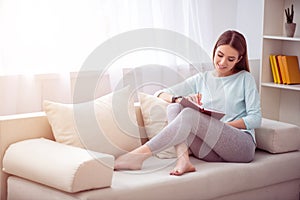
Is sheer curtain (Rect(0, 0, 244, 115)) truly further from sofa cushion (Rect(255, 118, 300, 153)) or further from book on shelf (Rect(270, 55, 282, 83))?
sofa cushion (Rect(255, 118, 300, 153))

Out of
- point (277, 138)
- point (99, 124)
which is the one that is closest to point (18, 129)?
point (99, 124)

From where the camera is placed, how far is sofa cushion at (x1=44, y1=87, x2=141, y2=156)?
3043mm

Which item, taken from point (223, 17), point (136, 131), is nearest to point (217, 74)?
point (136, 131)

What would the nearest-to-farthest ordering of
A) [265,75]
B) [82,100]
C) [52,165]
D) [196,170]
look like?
[52,165] < [196,170] < [82,100] < [265,75]

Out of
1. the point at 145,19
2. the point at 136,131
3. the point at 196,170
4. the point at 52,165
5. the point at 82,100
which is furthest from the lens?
the point at 145,19

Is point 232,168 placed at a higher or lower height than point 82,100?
lower

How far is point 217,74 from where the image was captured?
345cm

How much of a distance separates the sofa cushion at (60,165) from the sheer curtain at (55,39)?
26.4 inches

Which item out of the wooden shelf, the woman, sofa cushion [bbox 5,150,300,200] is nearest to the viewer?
sofa cushion [bbox 5,150,300,200]

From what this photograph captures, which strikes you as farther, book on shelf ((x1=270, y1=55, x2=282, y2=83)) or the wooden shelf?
book on shelf ((x1=270, y1=55, x2=282, y2=83))

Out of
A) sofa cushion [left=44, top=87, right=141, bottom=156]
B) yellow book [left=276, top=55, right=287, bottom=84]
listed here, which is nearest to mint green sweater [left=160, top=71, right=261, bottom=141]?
sofa cushion [left=44, top=87, right=141, bottom=156]

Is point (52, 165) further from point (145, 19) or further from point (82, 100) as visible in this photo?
point (145, 19)

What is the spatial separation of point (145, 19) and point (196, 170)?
1336 mm

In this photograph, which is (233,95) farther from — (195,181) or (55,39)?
(55,39)
